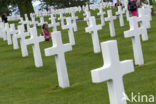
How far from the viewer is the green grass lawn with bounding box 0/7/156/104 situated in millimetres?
7461

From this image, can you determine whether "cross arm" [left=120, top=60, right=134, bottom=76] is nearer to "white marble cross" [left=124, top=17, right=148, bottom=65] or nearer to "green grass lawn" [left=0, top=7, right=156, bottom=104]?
"green grass lawn" [left=0, top=7, right=156, bottom=104]

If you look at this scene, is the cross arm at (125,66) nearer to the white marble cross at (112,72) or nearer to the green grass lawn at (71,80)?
the white marble cross at (112,72)

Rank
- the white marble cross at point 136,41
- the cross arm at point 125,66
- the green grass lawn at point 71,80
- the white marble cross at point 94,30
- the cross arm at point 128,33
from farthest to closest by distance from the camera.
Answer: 1. the white marble cross at point 94,30
2. the white marble cross at point 136,41
3. the cross arm at point 128,33
4. the green grass lawn at point 71,80
5. the cross arm at point 125,66

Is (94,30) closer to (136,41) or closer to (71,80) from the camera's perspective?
(136,41)

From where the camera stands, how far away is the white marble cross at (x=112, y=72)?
16.2ft

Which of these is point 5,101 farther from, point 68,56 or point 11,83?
point 68,56

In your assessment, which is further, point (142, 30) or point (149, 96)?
point (142, 30)

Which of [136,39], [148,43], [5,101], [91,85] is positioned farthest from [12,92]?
[148,43]

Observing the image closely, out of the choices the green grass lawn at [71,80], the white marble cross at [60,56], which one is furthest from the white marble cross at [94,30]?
the white marble cross at [60,56]

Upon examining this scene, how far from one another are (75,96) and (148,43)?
6.19 meters

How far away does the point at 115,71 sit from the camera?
17.0 feet

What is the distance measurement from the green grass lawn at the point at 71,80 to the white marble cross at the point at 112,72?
5.35 ft

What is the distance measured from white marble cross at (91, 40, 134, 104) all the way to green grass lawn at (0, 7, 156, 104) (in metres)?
1.63

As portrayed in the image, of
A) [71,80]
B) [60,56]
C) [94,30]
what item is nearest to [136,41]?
[71,80]
